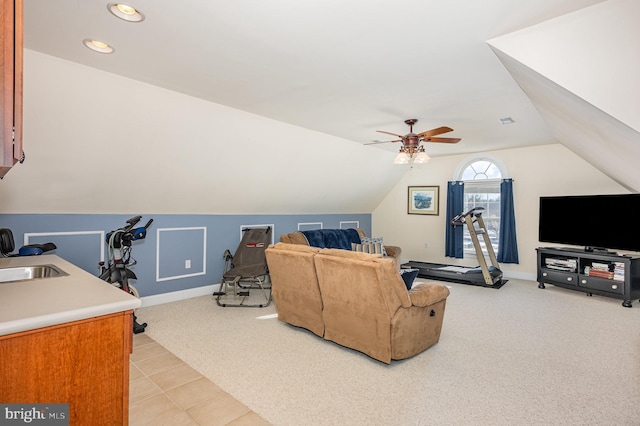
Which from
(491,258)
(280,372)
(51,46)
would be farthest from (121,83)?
(491,258)

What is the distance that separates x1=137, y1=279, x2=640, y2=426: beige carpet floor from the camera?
221 cm

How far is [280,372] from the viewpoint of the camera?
2715 millimetres

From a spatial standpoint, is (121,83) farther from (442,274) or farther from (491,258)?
(491,258)

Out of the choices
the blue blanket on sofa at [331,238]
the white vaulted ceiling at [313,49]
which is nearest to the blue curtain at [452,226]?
the blue blanket on sofa at [331,238]

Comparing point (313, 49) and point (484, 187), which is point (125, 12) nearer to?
point (313, 49)

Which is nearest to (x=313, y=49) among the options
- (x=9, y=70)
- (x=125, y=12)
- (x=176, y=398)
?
(x=125, y=12)

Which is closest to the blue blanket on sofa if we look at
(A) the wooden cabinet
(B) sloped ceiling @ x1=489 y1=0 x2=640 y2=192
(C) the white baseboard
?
(C) the white baseboard

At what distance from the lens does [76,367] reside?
4.03 ft

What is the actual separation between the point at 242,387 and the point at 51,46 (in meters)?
2.95

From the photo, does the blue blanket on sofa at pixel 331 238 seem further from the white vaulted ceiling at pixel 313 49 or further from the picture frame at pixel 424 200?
the white vaulted ceiling at pixel 313 49

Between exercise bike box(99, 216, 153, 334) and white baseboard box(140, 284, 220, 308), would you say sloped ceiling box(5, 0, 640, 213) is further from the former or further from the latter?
white baseboard box(140, 284, 220, 308)

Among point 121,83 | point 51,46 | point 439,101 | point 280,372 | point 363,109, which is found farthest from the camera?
point 363,109

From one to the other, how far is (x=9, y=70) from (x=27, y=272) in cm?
166

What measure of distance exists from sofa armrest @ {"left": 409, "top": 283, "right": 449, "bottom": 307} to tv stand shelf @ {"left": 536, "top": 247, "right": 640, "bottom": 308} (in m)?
3.28
